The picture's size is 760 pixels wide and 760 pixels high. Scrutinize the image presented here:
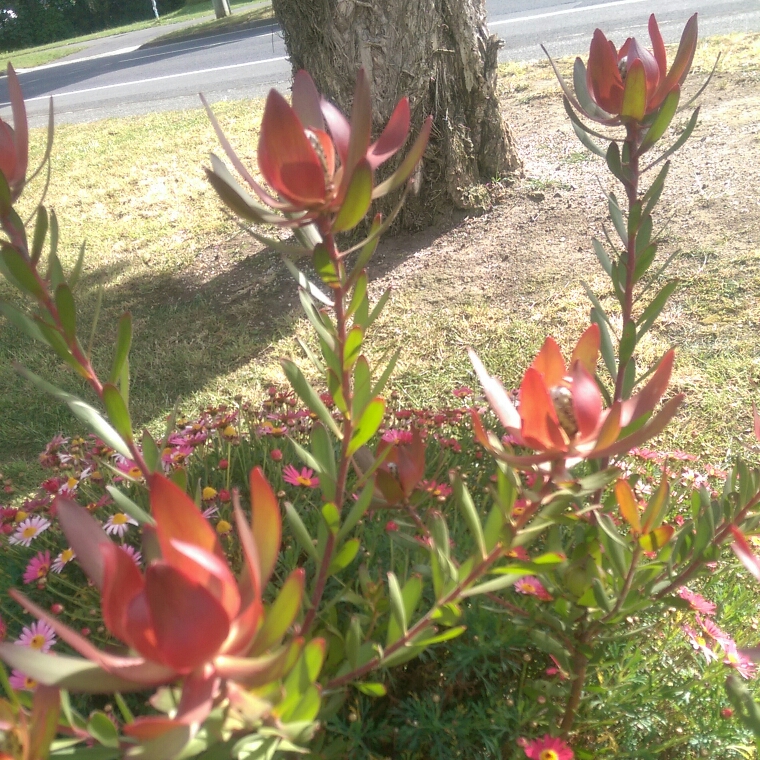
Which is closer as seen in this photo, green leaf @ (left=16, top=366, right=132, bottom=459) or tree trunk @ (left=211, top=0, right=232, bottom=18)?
green leaf @ (left=16, top=366, right=132, bottom=459)

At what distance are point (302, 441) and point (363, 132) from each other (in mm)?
1465

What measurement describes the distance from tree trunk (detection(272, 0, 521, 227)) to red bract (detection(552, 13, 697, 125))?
101 inches

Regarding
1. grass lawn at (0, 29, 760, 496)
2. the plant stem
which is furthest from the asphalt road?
the plant stem

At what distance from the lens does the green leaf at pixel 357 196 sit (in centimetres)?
64

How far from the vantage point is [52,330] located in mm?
902

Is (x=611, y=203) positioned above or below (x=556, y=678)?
above

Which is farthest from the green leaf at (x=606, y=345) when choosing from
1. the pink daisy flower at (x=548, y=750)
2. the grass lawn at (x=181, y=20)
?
the grass lawn at (x=181, y=20)

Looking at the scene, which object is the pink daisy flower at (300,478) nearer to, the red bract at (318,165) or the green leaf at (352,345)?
the green leaf at (352,345)

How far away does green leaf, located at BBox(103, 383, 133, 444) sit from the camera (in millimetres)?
853

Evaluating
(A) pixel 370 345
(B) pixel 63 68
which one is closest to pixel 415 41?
(A) pixel 370 345


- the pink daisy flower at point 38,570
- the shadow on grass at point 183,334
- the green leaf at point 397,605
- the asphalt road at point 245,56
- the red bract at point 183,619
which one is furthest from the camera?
the asphalt road at point 245,56

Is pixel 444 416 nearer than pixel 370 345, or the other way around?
pixel 444 416

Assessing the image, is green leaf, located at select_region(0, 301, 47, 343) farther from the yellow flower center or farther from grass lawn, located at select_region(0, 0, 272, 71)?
grass lawn, located at select_region(0, 0, 272, 71)

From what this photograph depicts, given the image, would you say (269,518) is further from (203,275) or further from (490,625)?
(203,275)
